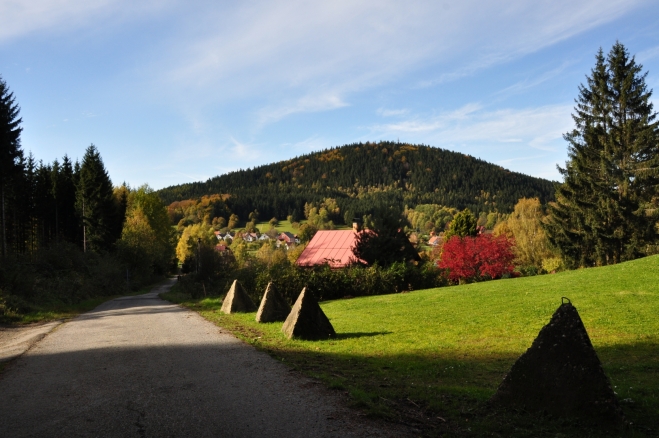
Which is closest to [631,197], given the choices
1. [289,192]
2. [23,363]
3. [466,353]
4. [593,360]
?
[466,353]

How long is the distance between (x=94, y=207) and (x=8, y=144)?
24.3 meters

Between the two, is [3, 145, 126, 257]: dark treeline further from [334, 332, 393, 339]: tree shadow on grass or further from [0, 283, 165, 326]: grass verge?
[334, 332, 393, 339]: tree shadow on grass

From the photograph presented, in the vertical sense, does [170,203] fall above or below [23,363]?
above

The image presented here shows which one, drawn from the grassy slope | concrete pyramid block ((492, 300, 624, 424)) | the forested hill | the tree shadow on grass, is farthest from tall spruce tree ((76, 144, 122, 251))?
the grassy slope

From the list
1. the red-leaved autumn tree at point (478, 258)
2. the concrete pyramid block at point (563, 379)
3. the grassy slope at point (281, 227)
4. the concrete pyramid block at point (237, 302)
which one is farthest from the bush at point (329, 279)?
the grassy slope at point (281, 227)

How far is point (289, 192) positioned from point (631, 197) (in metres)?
113

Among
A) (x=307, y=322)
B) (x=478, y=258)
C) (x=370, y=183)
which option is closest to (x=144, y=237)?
(x=478, y=258)

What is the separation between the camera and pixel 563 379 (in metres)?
5.55

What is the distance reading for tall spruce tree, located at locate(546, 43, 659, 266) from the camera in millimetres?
37844

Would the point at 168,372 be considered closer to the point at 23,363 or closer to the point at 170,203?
the point at 23,363

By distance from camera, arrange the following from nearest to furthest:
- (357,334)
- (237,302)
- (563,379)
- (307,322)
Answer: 1. (563,379)
2. (307,322)
3. (357,334)
4. (237,302)

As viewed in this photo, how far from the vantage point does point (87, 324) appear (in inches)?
695

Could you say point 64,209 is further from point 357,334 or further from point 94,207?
point 357,334

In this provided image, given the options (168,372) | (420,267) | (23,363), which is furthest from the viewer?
(420,267)
